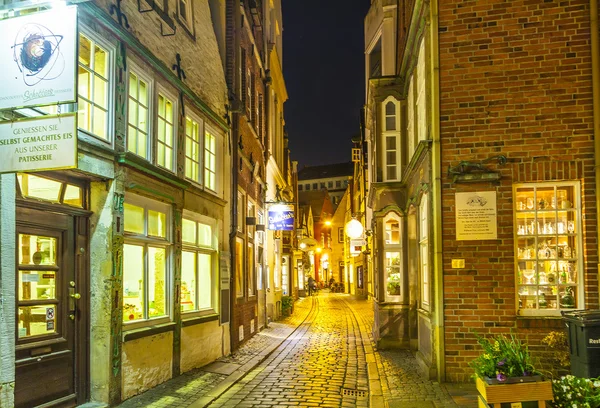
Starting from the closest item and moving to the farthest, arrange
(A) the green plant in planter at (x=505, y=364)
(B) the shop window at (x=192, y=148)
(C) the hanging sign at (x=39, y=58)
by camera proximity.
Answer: (A) the green plant in planter at (x=505, y=364), (C) the hanging sign at (x=39, y=58), (B) the shop window at (x=192, y=148)

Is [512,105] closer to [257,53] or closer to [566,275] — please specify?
[566,275]

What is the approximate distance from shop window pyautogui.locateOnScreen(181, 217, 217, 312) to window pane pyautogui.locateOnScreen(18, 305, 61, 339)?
12.3 ft

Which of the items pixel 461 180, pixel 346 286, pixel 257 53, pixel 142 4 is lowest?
pixel 346 286

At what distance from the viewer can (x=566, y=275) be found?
9.16m

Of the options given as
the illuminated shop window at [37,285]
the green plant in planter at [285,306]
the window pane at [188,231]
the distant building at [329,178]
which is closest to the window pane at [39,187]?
the illuminated shop window at [37,285]

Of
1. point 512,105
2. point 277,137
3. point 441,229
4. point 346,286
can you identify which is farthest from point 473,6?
point 346,286

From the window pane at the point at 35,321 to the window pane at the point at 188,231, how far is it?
382 centimetres

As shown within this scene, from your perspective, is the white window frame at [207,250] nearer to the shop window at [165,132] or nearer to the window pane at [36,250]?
the shop window at [165,132]

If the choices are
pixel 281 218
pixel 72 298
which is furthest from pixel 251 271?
pixel 72 298

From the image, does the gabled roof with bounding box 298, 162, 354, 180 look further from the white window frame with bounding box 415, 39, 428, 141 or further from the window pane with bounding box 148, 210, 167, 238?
the window pane with bounding box 148, 210, 167, 238

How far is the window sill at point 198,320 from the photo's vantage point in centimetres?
1056

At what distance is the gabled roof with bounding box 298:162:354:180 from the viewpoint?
9132 centimetres

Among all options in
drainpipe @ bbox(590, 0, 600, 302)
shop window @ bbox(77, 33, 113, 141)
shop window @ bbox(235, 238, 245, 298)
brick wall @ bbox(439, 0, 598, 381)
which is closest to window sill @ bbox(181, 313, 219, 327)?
shop window @ bbox(235, 238, 245, 298)

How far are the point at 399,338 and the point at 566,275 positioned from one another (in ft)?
19.1
